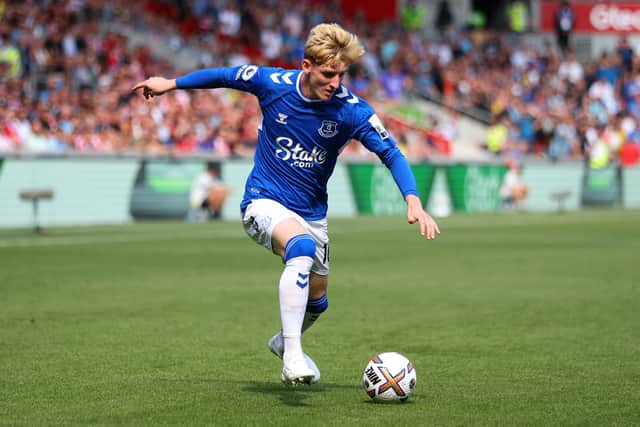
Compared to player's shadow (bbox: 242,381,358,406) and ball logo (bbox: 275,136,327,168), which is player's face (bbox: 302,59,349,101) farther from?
player's shadow (bbox: 242,381,358,406)

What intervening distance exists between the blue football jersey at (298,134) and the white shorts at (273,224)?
6 centimetres

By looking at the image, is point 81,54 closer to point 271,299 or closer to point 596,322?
point 271,299

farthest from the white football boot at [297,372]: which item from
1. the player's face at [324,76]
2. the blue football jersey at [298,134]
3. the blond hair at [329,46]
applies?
the blond hair at [329,46]

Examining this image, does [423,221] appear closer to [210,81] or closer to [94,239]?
[210,81]

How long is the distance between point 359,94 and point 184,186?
1106 cm

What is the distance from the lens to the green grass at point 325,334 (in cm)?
632

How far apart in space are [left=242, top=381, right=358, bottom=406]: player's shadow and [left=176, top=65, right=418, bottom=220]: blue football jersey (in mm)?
1053

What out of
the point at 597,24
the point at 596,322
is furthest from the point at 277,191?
the point at 597,24

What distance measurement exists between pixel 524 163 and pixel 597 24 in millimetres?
20732

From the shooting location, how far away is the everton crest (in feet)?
22.9

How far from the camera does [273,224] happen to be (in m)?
6.85

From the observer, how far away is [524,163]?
3362cm

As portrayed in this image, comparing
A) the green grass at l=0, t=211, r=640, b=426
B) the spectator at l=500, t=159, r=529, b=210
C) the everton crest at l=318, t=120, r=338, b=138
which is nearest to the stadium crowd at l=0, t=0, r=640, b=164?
the spectator at l=500, t=159, r=529, b=210

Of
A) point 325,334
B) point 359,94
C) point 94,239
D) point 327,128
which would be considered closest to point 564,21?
point 359,94
